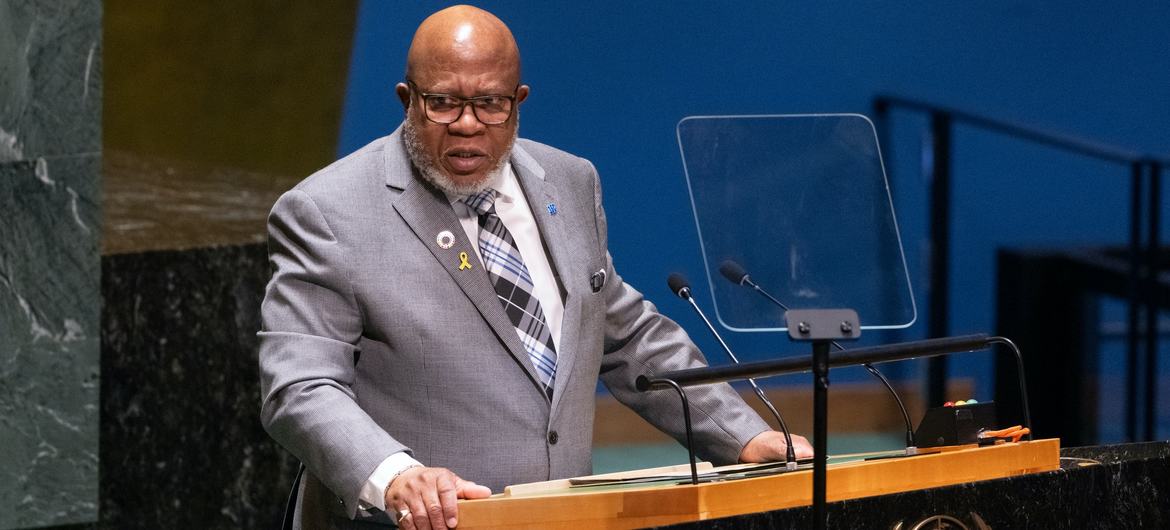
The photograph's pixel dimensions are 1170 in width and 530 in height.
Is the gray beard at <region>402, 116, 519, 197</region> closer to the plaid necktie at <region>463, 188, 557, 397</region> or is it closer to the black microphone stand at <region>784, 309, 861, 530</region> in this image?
the plaid necktie at <region>463, 188, 557, 397</region>

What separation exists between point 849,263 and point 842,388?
291cm

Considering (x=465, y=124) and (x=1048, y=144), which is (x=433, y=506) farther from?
(x=1048, y=144)

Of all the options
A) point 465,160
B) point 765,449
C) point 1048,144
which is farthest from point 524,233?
point 1048,144

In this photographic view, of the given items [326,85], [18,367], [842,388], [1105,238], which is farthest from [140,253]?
[1105,238]

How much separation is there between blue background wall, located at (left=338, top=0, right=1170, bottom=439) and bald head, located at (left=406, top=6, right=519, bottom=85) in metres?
2.29

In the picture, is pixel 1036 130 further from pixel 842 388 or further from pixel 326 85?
pixel 326 85

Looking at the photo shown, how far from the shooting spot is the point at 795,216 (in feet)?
8.46

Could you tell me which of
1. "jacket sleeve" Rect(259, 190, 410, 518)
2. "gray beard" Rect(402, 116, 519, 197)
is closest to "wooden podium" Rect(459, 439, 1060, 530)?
"jacket sleeve" Rect(259, 190, 410, 518)

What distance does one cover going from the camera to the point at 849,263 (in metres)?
2.58

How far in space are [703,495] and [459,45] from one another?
79cm

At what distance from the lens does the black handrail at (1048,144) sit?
517cm

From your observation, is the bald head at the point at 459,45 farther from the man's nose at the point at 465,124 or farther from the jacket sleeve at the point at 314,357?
the jacket sleeve at the point at 314,357

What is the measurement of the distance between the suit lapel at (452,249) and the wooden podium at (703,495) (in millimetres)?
340

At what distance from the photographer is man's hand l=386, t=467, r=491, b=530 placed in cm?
202
